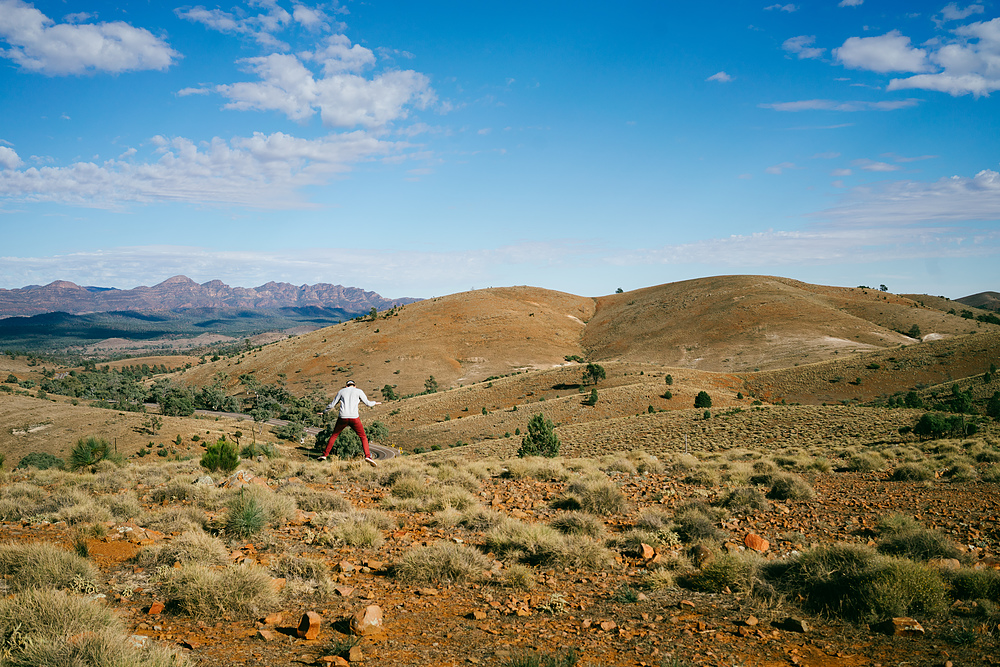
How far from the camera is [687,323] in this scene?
89.1 meters

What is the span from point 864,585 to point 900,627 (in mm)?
536

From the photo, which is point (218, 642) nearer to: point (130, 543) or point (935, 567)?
point (130, 543)

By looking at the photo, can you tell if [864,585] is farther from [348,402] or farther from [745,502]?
[348,402]

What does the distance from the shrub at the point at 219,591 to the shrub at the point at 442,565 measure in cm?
164

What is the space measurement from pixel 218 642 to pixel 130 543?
11.4ft

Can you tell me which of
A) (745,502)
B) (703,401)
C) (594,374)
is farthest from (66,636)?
(594,374)

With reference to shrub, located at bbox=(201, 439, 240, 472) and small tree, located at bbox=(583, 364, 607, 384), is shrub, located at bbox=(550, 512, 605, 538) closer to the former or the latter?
shrub, located at bbox=(201, 439, 240, 472)

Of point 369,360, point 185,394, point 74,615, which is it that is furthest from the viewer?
point 369,360

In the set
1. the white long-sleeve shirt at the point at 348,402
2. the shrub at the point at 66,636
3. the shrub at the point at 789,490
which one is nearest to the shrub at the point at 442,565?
the shrub at the point at 66,636

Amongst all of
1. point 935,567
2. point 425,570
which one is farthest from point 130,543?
point 935,567

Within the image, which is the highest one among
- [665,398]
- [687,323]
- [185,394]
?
[687,323]

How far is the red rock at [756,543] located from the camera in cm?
806

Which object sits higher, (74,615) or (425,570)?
(74,615)

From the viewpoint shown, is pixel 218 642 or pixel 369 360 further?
pixel 369 360
